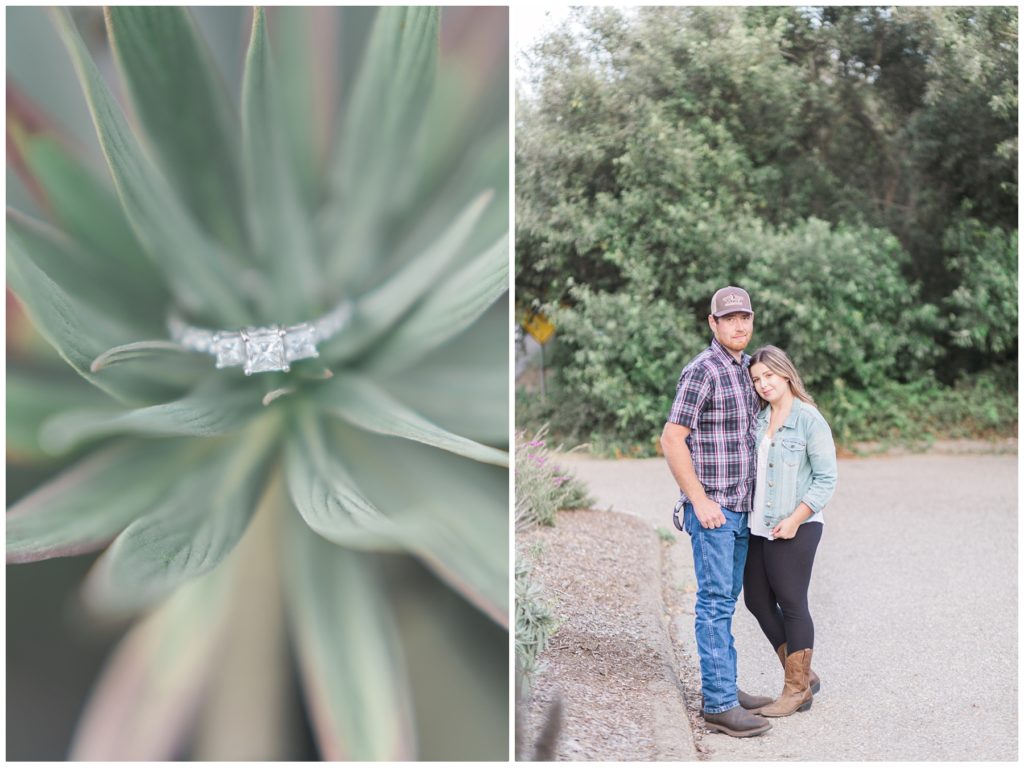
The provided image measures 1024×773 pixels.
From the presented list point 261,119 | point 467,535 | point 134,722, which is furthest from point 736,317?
point 134,722

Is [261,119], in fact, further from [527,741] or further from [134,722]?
[527,741]

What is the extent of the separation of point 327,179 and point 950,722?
2293mm

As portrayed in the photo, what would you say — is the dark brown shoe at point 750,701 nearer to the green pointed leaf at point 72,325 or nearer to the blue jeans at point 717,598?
the blue jeans at point 717,598

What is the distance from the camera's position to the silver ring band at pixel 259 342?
69.8 inches

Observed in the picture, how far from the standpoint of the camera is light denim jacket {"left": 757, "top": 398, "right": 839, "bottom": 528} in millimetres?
2553

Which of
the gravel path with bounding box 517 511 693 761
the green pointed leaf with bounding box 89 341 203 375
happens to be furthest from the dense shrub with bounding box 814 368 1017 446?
the green pointed leaf with bounding box 89 341 203 375

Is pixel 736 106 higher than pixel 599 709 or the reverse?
higher

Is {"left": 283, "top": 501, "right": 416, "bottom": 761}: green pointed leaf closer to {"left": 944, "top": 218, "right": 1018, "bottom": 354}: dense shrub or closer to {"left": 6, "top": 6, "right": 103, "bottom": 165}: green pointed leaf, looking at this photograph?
{"left": 6, "top": 6, "right": 103, "bottom": 165}: green pointed leaf

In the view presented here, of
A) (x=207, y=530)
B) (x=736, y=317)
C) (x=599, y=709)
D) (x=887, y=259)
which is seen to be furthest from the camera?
(x=887, y=259)

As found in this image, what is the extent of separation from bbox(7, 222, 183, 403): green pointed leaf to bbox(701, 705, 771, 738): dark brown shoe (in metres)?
1.73

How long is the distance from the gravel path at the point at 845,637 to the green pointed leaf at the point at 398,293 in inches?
46.6

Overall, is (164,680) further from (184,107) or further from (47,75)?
(47,75)

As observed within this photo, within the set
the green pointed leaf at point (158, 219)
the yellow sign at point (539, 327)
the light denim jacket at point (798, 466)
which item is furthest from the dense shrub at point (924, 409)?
the green pointed leaf at point (158, 219)

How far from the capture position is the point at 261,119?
68.2 inches
